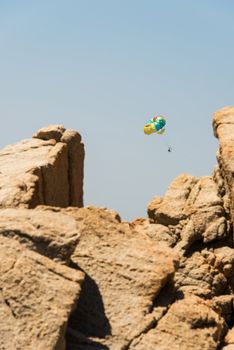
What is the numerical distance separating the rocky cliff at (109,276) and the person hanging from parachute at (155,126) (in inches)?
1294

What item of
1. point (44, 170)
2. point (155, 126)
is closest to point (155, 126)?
point (155, 126)

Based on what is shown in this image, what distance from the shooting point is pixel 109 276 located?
20.6 metres

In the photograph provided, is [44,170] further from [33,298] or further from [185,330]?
[33,298]

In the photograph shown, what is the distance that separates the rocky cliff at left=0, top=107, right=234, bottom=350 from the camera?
18.1 meters

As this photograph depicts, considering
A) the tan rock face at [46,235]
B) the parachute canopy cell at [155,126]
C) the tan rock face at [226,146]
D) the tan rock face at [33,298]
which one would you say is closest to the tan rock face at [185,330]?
the tan rock face at [33,298]

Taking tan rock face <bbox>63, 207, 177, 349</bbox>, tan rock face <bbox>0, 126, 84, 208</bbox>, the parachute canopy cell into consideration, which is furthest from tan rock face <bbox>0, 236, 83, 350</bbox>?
the parachute canopy cell

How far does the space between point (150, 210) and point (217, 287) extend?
4232mm

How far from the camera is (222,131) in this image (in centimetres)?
2844

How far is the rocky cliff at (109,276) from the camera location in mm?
18062

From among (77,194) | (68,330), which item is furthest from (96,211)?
(77,194)

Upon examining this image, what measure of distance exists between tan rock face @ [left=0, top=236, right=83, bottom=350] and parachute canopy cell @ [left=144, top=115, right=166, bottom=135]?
136ft

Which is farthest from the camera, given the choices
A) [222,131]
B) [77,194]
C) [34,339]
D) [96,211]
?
[77,194]

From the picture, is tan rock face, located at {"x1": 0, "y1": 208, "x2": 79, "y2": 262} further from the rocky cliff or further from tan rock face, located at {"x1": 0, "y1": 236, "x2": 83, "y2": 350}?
tan rock face, located at {"x1": 0, "y1": 236, "x2": 83, "y2": 350}

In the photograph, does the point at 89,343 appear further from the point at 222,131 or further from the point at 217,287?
the point at 222,131
